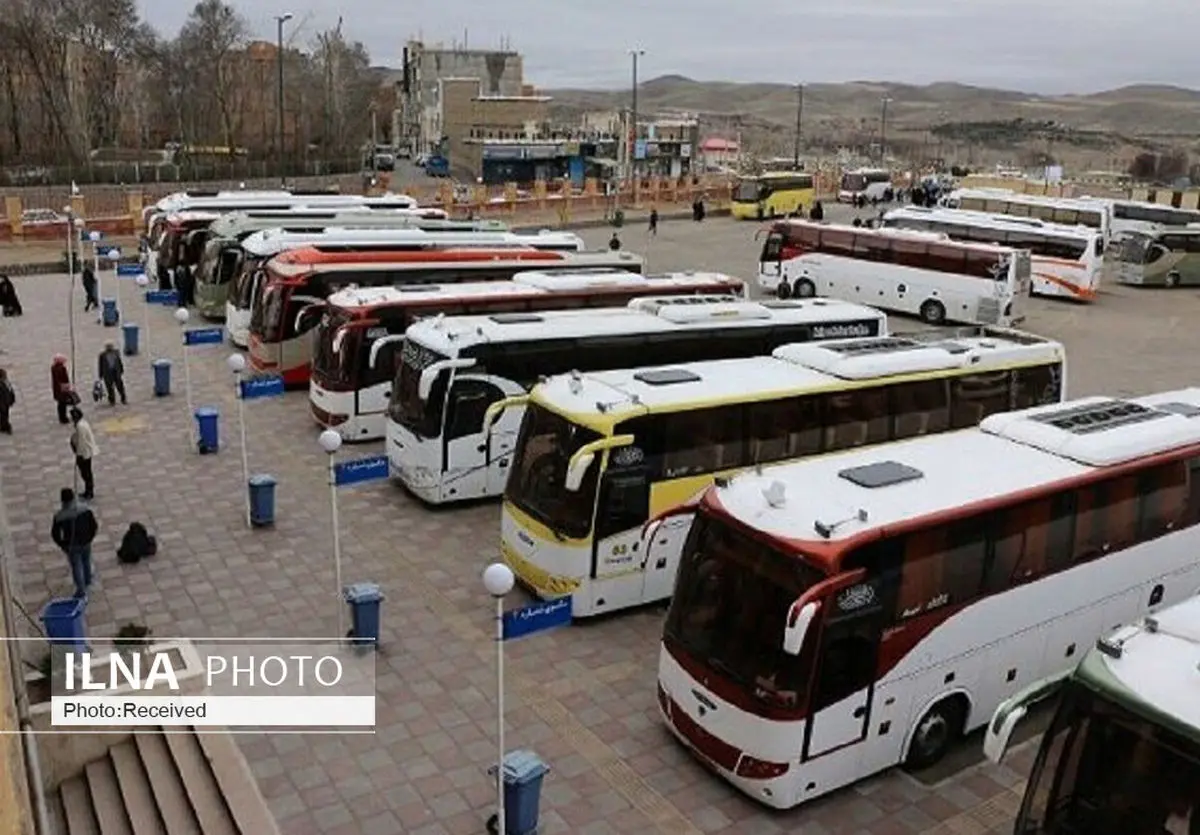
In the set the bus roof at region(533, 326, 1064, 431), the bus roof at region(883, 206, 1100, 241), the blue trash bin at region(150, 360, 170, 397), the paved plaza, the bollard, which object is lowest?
the paved plaza

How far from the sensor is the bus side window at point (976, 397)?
1409cm

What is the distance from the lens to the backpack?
42.4 feet

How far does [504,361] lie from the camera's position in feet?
48.0

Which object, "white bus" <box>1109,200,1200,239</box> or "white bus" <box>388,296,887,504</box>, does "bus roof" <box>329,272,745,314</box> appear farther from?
"white bus" <box>1109,200,1200,239</box>

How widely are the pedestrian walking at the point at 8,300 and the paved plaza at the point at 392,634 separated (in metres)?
6.15

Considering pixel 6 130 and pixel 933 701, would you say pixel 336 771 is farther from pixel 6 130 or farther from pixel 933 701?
pixel 6 130

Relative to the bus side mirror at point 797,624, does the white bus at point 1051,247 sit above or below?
above

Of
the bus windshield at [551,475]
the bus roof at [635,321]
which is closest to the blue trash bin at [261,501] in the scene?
the bus roof at [635,321]

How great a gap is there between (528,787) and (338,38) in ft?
269

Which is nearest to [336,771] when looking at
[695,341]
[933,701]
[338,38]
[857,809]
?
[857,809]

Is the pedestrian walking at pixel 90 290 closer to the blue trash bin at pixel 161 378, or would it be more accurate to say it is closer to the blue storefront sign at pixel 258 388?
the blue trash bin at pixel 161 378

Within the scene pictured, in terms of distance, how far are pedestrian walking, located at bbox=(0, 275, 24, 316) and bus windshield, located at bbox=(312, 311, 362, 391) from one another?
509 inches

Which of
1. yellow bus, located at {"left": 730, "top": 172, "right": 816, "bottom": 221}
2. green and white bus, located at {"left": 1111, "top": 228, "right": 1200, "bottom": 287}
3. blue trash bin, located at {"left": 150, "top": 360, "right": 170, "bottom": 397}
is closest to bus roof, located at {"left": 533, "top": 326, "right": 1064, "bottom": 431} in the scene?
blue trash bin, located at {"left": 150, "top": 360, "right": 170, "bottom": 397}

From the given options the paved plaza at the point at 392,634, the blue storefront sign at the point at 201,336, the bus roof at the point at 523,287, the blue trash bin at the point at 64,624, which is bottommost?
the paved plaza at the point at 392,634
